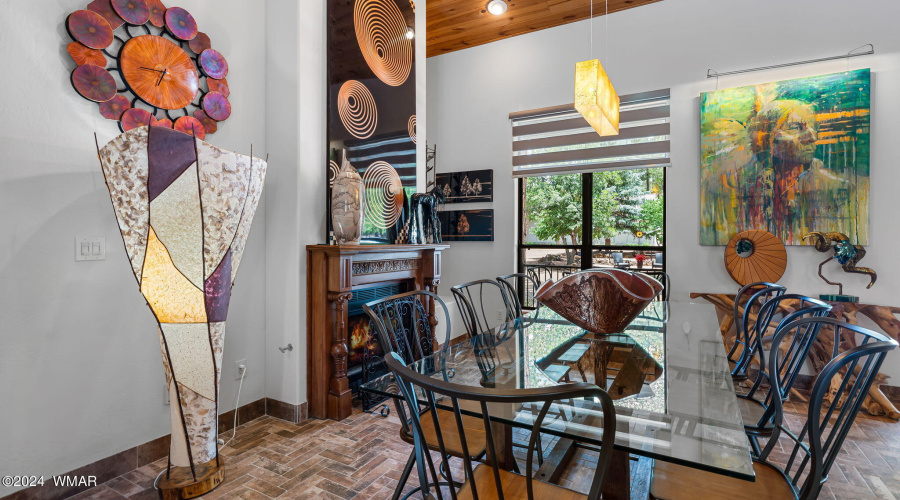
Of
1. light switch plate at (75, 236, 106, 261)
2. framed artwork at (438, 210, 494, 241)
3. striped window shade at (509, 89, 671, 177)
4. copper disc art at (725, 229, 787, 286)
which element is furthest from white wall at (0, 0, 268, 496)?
copper disc art at (725, 229, 787, 286)

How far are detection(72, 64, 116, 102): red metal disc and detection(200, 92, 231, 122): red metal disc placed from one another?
1.45 feet

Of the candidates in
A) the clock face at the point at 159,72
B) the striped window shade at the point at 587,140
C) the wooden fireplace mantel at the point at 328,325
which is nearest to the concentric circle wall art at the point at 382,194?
the wooden fireplace mantel at the point at 328,325

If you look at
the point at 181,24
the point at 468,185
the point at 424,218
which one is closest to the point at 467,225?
the point at 468,185

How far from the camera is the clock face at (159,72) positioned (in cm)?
208

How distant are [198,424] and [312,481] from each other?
1.90 feet

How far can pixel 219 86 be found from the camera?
248cm

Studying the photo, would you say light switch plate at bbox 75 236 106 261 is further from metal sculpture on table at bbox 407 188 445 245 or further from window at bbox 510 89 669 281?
window at bbox 510 89 669 281

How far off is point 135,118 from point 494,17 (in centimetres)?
326

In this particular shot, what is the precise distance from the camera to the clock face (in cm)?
208

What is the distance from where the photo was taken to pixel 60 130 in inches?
74.1

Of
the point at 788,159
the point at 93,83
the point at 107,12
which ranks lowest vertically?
the point at 788,159

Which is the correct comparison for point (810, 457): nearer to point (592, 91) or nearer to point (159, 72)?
point (592, 91)

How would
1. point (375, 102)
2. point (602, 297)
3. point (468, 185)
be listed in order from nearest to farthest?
1. point (602, 297)
2. point (375, 102)
3. point (468, 185)

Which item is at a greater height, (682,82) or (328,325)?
(682,82)
